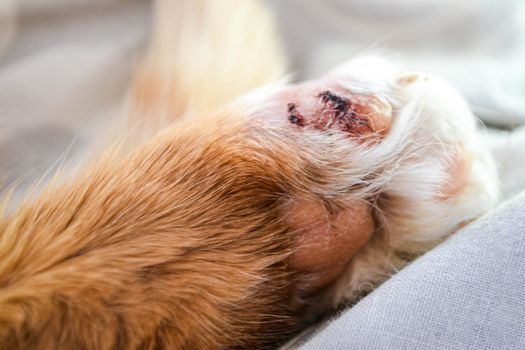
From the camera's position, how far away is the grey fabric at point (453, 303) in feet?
1.47

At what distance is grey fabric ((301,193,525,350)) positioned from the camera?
0.45 meters

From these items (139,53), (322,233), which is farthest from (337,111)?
(139,53)

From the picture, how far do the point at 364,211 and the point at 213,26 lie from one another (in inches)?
13.0

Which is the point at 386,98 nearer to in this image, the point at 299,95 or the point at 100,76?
the point at 299,95

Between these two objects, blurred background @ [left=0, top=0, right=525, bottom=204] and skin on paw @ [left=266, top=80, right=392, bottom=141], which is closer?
skin on paw @ [left=266, top=80, right=392, bottom=141]

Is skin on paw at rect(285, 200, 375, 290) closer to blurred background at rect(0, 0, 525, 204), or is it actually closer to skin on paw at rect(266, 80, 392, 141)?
skin on paw at rect(266, 80, 392, 141)

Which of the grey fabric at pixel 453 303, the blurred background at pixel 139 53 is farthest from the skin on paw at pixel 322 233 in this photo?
the blurred background at pixel 139 53

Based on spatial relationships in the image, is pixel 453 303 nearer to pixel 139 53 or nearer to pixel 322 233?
pixel 322 233

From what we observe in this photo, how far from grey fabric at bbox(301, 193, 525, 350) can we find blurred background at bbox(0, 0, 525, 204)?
21cm

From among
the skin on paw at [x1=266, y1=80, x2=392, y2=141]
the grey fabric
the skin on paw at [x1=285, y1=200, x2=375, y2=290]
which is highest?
the skin on paw at [x1=266, y1=80, x2=392, y2=141]

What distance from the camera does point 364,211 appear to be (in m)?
0.51

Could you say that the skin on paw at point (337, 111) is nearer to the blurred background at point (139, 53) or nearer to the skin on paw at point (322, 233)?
the skin on paw at point (322, 233)

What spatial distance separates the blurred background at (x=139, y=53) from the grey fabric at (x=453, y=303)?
215 millimetres

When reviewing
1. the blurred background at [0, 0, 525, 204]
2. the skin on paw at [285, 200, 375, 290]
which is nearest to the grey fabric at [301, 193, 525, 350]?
the skin on paw at [285, 200, 375, 290]
